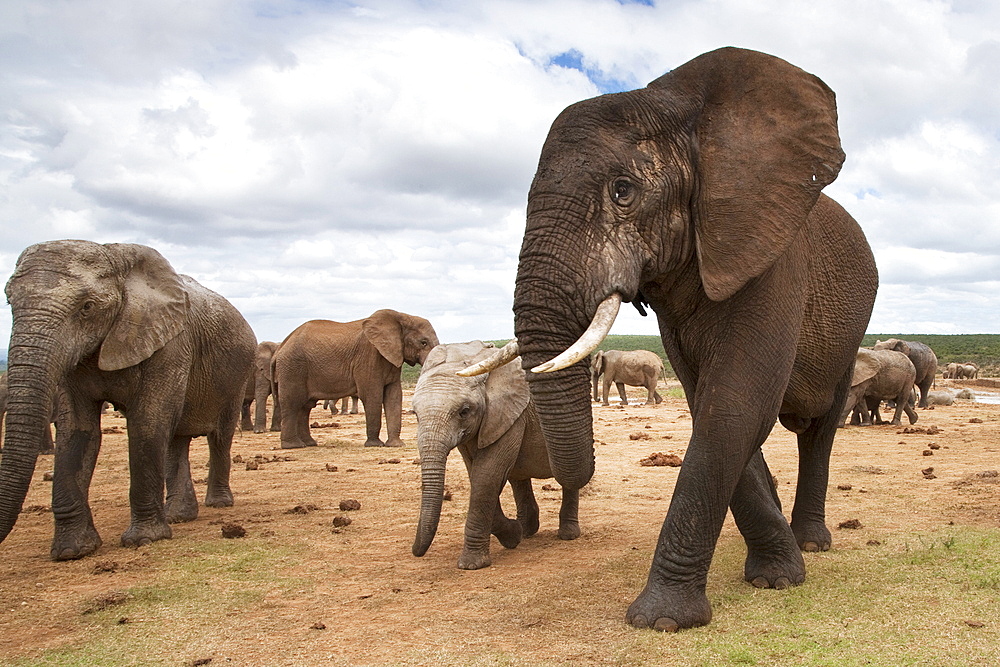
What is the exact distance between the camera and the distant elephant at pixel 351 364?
723 inches

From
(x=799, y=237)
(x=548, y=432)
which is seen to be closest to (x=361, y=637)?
(x=548, y=432)

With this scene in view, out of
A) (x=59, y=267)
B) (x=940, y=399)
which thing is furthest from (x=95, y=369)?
(x=940, y=399)

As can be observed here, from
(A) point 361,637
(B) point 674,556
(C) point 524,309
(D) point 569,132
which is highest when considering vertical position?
(D) point 569,132

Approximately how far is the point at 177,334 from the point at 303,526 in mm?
2217

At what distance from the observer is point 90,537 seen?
7.57 metres

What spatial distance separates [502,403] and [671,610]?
8.62 ft

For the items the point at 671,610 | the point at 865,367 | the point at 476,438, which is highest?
the point at 865,367

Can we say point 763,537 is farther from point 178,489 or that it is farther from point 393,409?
point 393,409

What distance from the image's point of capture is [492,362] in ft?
17.4

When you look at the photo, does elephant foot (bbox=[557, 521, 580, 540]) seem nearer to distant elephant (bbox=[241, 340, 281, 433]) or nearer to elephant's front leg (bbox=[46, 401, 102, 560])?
elephant's front leg (bbox=[46, 401, 102, 560])

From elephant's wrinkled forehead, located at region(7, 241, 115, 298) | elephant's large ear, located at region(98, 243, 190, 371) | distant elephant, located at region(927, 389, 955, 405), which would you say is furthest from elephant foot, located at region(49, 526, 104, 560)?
distant elephant, located at region(927, 389, 955, 405)

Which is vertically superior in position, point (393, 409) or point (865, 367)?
point (865, 367)

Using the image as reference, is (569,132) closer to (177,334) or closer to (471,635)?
(471,635)

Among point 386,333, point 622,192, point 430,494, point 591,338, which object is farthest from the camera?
point 386,333
